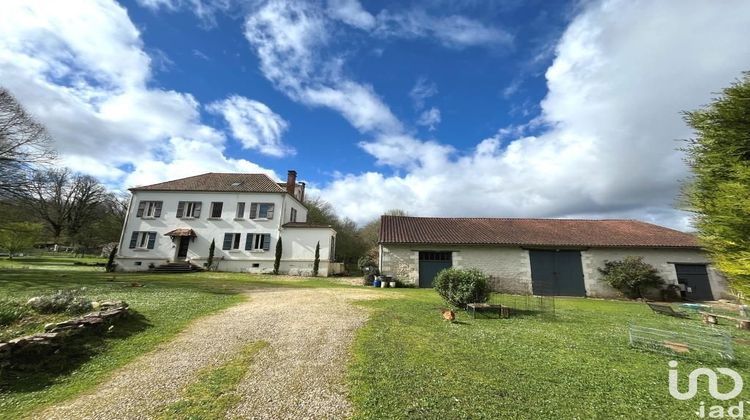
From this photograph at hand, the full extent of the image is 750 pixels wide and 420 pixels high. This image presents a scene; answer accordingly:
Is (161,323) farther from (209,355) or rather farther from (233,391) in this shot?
(233,391)

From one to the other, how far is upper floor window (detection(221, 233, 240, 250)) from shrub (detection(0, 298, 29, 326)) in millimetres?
18939

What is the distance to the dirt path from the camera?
13.0 ft

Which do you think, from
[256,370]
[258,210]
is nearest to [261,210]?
[258,210]

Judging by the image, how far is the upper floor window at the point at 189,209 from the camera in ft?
89.1

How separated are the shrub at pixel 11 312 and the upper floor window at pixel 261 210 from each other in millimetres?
19378

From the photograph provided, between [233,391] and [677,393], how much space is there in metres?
7.03

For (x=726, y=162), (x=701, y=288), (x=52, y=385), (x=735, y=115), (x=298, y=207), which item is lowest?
(x=52, y=385)

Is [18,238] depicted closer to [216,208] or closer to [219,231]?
[216,208]

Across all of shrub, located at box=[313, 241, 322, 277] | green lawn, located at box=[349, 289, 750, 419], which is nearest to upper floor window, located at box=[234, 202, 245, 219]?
shrub, located at box=[313, 241, 322, 277]

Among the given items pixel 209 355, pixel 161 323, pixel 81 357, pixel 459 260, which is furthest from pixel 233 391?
pixel 459 260

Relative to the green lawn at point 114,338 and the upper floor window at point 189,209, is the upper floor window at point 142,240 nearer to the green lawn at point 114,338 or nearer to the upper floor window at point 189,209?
the upper floor window at point 189,209

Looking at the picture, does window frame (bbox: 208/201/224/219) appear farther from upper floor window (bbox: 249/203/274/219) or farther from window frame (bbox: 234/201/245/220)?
upper floor window (bbox: 249/203/274/219)

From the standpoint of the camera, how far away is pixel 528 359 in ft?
19.9

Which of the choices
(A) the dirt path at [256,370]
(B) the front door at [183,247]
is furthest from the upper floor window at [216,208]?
(A) the dirt path at [256,370]
